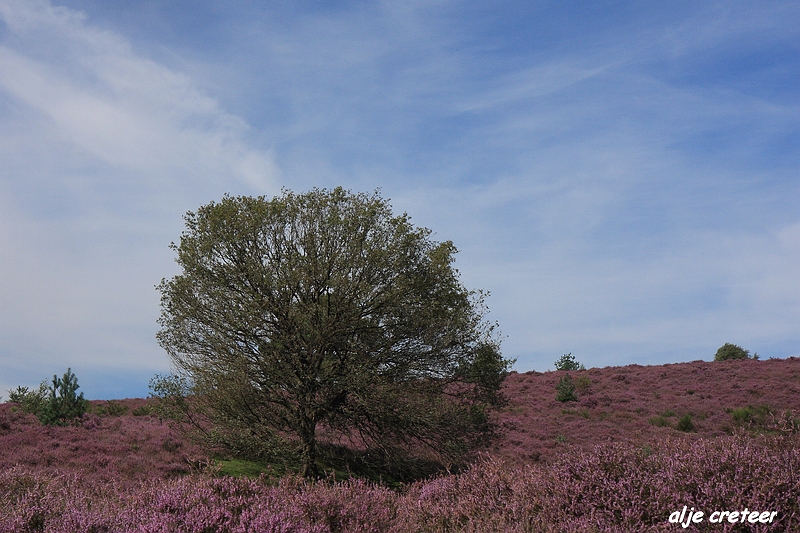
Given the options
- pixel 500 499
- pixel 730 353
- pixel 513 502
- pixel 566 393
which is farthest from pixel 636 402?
pixel 513 502

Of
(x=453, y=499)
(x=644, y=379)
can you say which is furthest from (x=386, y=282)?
(x=644, y=379)

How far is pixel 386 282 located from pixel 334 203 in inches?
120

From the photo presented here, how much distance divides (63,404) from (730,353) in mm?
44867

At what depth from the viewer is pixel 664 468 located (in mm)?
7480

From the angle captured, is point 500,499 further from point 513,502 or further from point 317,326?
point 317,326

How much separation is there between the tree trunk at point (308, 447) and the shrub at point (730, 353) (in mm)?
38631

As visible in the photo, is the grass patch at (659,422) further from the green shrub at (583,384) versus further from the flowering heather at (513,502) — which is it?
the flowering heather at (513,502)

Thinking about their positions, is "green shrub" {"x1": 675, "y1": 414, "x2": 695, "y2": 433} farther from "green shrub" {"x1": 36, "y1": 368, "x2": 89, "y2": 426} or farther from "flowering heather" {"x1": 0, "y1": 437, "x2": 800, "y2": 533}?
"green shrub" {"x1": 36, "y1": 368, "x2": 89, "y2": 426}

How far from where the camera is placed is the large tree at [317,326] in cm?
1680

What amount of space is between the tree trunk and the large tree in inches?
1.5

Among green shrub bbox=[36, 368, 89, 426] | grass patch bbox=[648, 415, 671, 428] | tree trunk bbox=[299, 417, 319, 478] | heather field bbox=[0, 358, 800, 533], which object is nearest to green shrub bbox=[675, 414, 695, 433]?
grass patch bbox=[648, 415, 671, 428]

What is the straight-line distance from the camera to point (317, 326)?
16641 millimetres

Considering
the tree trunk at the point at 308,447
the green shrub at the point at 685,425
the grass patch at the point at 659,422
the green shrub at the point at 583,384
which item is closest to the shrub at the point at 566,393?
the green shrub at the point at 583,384

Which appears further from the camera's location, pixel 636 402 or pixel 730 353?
pixel 730 353
